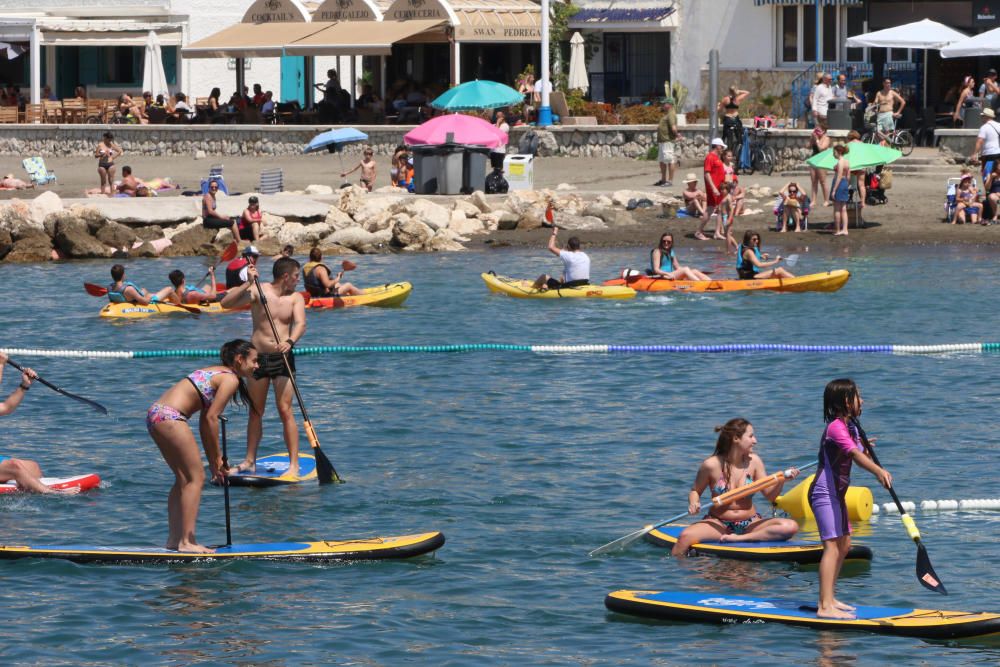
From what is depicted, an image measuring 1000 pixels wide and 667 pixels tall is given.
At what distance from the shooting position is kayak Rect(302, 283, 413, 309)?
22484mm

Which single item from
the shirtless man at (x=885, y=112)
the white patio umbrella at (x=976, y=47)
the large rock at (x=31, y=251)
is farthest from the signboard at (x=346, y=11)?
the large rock at (x=31, y=251)

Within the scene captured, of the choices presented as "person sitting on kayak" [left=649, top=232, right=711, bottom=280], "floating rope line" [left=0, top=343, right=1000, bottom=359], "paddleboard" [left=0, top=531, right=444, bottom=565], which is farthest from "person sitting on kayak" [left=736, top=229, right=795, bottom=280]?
"paddleboard" [left=0, top=531, right=444, bottom=565]

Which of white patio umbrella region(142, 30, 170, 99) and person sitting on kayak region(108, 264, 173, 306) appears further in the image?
white patio umbrella region(142, 30, 170, 99)

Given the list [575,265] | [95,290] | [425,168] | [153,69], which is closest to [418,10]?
[153,69]

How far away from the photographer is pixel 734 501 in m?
11.3

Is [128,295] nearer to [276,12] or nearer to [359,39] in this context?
[359,39]

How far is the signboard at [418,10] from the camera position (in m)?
41.6

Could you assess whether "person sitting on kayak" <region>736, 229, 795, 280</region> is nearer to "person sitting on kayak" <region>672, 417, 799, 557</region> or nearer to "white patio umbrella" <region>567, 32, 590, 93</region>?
"person sitting on kayak" <region>672, 417, 799, 557</region>

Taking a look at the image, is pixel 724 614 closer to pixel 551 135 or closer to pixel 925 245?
pixel 925 245

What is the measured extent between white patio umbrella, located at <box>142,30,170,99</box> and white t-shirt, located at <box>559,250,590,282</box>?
26.8 m

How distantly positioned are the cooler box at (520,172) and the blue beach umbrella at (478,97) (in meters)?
3.09

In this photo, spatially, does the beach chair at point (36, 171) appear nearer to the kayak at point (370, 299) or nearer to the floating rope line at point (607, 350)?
the kayak at point (370, 299)

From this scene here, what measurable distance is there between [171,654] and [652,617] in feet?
9.27

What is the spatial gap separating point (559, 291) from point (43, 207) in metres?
11.1
